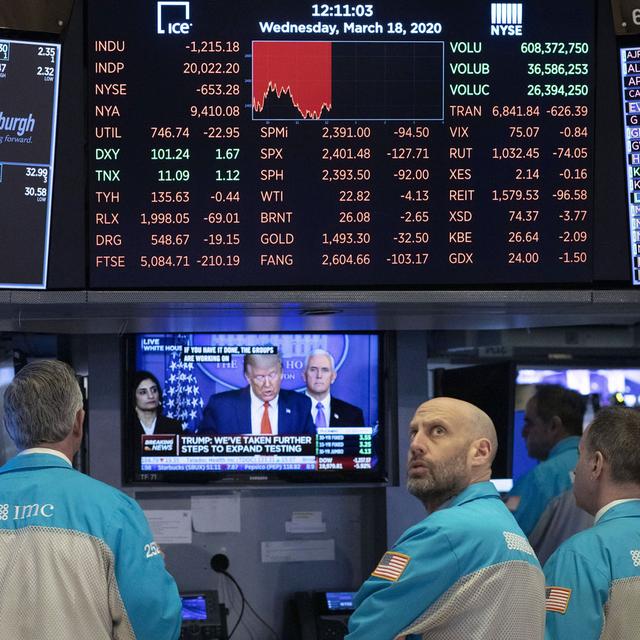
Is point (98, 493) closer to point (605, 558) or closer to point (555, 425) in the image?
point (605, 558)

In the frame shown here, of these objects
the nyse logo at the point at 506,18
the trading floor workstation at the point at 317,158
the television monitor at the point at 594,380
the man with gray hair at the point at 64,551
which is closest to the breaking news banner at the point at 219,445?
the trading floor workstation at the point at 317,158

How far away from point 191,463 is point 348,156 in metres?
1.49

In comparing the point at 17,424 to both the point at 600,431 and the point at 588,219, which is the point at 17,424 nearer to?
the point at 600,431

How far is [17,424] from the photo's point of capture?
2.73m

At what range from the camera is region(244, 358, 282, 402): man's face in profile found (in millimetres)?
4066

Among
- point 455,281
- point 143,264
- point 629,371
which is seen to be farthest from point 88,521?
point 629,371

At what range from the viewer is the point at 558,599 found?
265 cm

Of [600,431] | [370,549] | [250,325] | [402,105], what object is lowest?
[370,549]

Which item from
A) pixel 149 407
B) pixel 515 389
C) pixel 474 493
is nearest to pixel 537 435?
pixel 515 389

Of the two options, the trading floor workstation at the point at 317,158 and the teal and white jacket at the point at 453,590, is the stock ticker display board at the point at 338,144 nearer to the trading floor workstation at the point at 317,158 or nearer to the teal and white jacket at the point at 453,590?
the trading floor workstation at the point at 317,158

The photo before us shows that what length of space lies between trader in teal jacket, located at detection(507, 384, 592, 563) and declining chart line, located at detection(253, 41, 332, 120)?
76.4 inches

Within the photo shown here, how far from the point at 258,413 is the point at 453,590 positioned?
1714mm

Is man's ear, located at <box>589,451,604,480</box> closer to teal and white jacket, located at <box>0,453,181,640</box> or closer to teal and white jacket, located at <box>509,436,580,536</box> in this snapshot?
teal and white jacket, located at <box>0,453,181,640</box>

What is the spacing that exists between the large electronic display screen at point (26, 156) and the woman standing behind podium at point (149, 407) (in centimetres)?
99
